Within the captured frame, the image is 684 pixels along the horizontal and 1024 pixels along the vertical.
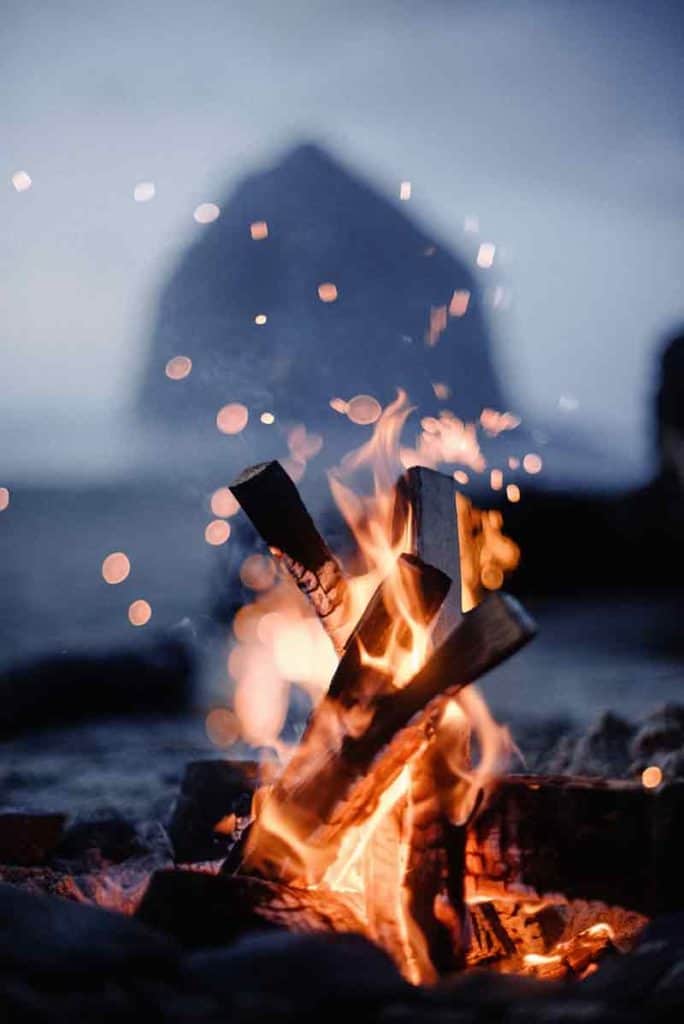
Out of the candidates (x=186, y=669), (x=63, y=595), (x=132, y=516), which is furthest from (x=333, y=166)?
(x=186, y=669)

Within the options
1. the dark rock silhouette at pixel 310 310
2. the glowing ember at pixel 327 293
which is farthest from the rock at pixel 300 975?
the glowing ember at pixel 327 293

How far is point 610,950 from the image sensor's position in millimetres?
3146

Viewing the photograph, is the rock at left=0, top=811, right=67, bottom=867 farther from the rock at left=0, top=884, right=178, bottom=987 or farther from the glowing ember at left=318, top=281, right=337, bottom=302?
the glowing ember at left=318, top=281, right=337, bottom=302

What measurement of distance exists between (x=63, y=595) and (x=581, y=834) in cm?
2307

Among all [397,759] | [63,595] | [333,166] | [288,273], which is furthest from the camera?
[333,166]

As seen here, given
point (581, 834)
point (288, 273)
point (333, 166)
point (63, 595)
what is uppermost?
point (333, 166)

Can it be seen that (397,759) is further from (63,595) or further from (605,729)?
(63,595)

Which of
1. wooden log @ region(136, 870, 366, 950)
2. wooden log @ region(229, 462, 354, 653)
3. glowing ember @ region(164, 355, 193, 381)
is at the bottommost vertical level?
wooden log @ region(136, 870, 366, 950)

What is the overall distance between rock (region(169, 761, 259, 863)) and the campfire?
172 cm

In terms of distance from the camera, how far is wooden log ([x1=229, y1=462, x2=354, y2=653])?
136 inches

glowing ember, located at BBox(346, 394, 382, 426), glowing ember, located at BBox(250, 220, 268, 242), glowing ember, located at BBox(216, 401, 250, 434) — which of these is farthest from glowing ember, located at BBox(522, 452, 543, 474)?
glowing ember, located at BBox(250, 220, 268, 242)

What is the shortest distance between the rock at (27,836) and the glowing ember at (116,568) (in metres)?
22.2

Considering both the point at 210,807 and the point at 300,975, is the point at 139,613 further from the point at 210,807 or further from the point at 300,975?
the point at 300,975

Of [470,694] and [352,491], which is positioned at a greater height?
[352,491]
